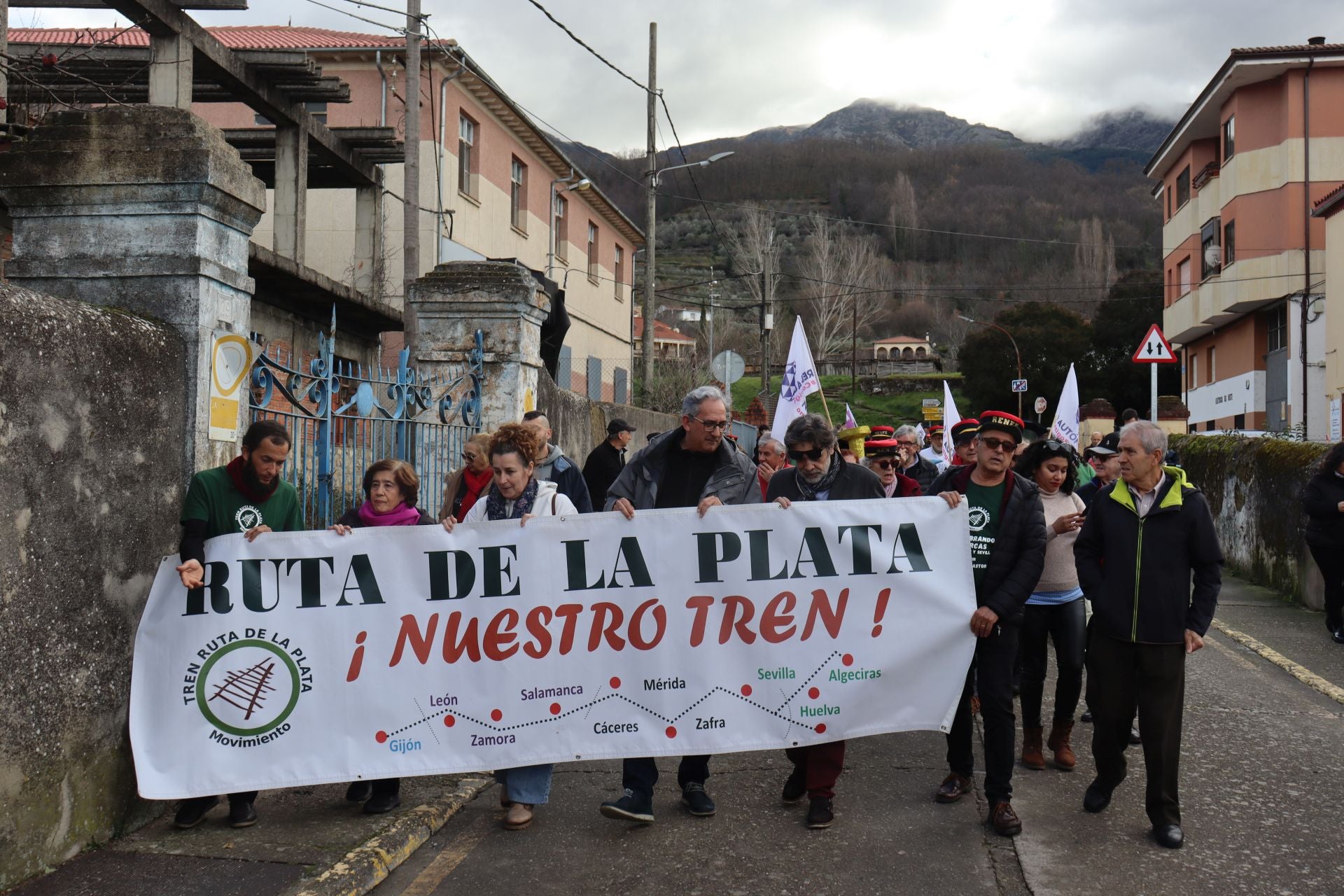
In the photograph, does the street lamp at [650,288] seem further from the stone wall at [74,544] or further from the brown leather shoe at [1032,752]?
the stone wall at [74,544]

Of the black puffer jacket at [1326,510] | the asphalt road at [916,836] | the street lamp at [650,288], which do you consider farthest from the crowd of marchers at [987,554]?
the street lamp at [650,288]

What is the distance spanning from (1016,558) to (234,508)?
3506 mm

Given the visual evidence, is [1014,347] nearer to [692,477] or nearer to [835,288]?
[835,288]

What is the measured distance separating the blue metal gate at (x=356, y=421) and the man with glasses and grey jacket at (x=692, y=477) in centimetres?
175

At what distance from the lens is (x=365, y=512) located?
19.2 feet

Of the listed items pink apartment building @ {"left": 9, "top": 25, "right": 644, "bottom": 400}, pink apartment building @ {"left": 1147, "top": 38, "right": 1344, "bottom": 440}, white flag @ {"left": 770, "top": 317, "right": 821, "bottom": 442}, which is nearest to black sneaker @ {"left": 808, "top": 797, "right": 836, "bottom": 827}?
white flag @ {"left": 770, "top": 317, "right": 821, "bottom": 442}

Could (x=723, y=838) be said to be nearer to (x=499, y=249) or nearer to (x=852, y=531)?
(x=852, y=531)

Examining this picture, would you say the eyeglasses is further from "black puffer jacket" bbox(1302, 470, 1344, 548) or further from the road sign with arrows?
the road sign with arrows

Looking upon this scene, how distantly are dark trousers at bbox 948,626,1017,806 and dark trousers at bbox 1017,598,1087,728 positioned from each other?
82 cm

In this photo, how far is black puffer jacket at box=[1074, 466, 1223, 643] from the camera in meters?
5.23

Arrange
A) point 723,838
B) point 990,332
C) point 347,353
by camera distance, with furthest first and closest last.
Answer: point 990,332, point 347,353, point 723,838

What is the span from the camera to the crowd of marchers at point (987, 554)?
5238 millimetres

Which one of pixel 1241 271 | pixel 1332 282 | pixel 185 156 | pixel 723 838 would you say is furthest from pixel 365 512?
pixel 1241 271

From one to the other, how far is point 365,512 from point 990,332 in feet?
200
